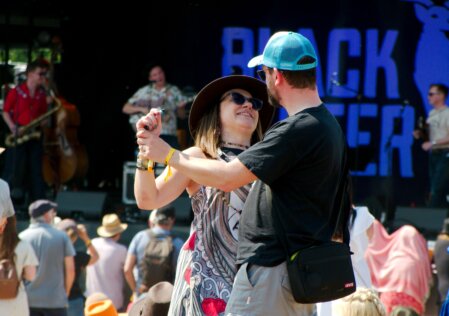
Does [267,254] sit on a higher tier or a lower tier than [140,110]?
higher

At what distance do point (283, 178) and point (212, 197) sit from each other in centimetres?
65

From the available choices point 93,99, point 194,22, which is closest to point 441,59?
point 194,22

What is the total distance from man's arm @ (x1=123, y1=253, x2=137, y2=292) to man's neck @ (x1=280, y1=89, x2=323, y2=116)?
221 inches

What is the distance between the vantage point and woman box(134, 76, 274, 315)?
4.00 meters

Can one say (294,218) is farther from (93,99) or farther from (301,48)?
(93,99)

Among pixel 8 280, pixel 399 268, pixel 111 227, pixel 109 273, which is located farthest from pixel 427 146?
pixel 8 280

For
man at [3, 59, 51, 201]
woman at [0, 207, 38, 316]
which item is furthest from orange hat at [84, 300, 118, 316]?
man at [3, 59, 51, 201]

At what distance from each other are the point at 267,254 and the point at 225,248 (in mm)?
562

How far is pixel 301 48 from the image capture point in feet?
11.6

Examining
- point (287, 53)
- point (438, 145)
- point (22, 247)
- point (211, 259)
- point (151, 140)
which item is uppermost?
point (287, 53)

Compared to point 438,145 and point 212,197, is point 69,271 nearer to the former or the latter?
point 212,197

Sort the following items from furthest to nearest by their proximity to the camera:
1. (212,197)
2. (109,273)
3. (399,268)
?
(109,273) < (399,268) < (212,197)

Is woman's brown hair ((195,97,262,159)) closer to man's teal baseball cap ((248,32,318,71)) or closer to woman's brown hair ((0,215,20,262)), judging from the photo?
man's teal baseball cap ((248,32,318,71))

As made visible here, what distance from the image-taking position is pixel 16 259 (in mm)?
6527
